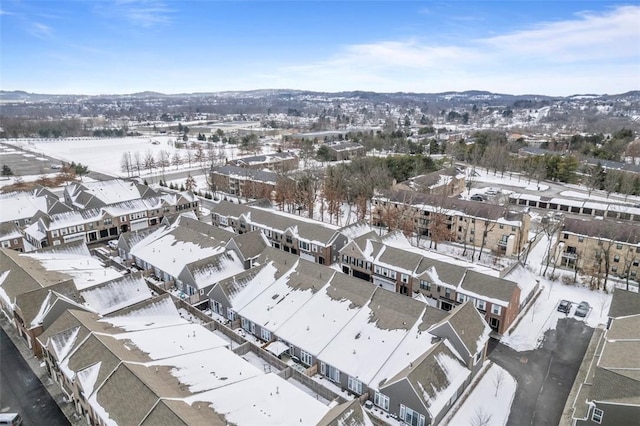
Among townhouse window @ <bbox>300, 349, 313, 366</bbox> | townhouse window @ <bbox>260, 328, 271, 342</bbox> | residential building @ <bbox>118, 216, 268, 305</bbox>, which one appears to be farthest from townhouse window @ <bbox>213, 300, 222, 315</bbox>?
townhouse window @ <bbox>300, 349, 313, 366</bbox>

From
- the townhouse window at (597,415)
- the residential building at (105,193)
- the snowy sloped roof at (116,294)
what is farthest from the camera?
the residential building at (105,193)

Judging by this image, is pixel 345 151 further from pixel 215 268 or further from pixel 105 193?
pixel 215 268

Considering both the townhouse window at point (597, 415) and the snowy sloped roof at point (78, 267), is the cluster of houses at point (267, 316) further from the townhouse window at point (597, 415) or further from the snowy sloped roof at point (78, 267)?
the townhouse window at point (597, 415)

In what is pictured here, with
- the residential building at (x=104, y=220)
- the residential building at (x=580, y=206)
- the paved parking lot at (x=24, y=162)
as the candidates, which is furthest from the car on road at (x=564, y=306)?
the paved parking lot at (x=24, y=162)

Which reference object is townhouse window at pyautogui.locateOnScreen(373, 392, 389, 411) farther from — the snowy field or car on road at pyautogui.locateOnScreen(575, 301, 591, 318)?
the snowy field

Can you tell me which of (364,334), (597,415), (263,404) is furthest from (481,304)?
(263,404)

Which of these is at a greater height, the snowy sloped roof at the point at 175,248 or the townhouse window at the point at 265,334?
the snowy sloped roof at the point at 175,248

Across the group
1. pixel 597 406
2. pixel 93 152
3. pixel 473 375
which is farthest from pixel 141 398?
pixel 93 152
